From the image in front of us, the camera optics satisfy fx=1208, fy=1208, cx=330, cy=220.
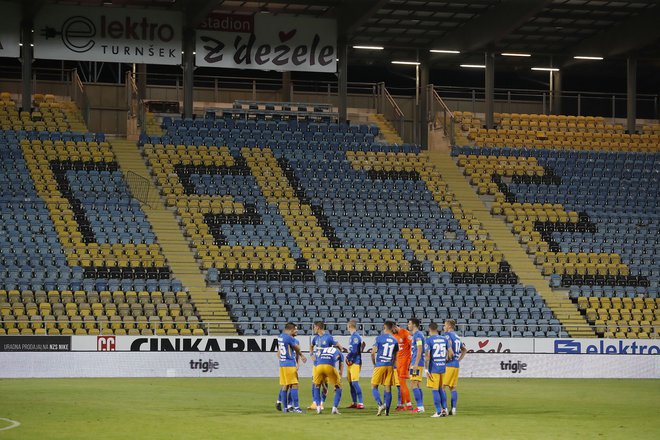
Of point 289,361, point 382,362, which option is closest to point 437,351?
point 382,362

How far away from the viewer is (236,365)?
34.6 m

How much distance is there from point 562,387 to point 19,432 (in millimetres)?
17420

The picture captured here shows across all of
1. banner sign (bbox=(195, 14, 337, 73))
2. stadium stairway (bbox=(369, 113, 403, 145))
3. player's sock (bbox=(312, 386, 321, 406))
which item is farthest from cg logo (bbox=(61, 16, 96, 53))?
player's sock (bbox=(312, 386, 321, 406))

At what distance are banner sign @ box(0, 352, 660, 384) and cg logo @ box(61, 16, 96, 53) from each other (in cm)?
1996

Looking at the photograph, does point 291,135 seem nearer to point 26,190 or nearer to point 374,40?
point 374,40

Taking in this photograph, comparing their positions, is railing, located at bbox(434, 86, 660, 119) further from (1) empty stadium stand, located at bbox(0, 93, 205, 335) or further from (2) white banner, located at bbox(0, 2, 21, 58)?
(2) white banner, located at bbox(0, 2, 21, 58)

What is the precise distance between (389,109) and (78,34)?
15590mm

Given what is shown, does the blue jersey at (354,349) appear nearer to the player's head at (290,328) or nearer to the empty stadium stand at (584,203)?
the player's head at (290,328)

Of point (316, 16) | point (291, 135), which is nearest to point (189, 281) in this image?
point (291, 135)

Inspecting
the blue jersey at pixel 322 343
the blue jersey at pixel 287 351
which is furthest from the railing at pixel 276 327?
the blue jersey at pixel 322 343

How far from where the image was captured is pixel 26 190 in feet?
145

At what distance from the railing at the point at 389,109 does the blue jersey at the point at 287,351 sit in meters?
34.4

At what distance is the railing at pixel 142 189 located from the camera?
4584cm

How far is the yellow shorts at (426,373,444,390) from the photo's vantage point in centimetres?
2195
